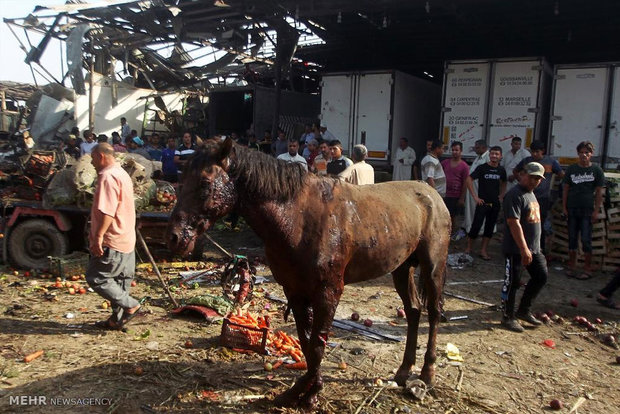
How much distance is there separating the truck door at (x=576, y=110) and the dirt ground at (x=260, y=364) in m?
5.22

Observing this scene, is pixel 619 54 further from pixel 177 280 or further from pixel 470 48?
pixel 177 280

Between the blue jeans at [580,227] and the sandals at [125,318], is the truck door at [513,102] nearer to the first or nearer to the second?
the blue jeans at [580,227]

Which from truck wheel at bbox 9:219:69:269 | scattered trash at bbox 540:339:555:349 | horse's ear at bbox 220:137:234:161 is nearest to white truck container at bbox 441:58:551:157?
scattered trash at bbox 540:339:555:349

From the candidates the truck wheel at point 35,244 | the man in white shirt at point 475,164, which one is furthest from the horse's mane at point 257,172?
the man in white shirt at point 475,164

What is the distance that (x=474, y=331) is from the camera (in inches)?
225

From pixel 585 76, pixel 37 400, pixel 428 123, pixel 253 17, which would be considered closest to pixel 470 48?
pixel 428 123

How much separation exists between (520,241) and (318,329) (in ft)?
11.0

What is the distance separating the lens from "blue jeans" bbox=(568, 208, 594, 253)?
26.8 ft

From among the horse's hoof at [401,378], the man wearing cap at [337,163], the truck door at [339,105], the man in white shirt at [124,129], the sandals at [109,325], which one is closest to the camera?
the horse's hoof at [401,378]


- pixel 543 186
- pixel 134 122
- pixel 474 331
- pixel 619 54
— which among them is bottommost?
pixel 474 331

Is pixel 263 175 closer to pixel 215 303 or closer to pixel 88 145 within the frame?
pixel 215 303

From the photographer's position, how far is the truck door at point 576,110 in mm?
10359

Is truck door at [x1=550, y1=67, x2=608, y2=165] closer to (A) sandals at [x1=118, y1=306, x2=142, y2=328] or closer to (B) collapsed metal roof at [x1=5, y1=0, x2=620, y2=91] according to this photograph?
(B) collapsed metal roof at [x1=5, y1=0, x2=620, y2=91]

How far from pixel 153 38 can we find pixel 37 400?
15244 millimetres
